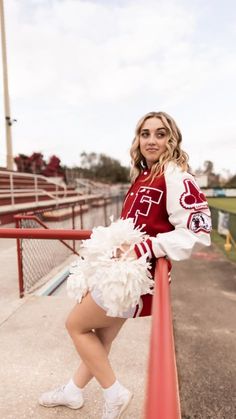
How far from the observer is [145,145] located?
1.64 m

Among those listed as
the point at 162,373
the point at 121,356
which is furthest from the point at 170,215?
the point at 121,356

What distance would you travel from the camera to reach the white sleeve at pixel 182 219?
1.35 m

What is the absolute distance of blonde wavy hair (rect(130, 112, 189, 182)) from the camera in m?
1.54

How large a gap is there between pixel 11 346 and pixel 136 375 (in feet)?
3.75

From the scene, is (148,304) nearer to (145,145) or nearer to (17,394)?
(145,145)

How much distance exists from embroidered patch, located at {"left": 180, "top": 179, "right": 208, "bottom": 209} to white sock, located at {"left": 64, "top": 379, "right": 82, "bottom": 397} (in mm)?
1280

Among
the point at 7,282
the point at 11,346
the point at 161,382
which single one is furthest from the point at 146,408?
the point at 7,282

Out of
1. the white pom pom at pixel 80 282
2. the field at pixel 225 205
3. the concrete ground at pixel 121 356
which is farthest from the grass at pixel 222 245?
the field at pixel 225 205

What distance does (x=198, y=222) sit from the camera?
1.38 m

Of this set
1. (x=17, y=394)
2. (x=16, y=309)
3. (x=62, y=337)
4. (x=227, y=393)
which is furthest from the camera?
(x=16, y=309)

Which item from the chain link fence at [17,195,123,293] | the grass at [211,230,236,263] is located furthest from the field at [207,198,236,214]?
the chain link fence at [17,195,123,293]

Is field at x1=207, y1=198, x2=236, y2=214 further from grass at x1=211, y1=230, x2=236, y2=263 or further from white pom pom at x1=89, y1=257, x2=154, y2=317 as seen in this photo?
white pom pom at x1=89, y1=257, x2=154, y2=317

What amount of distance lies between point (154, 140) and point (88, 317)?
2.96ft

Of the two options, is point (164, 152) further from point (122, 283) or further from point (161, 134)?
point (122, 283)
